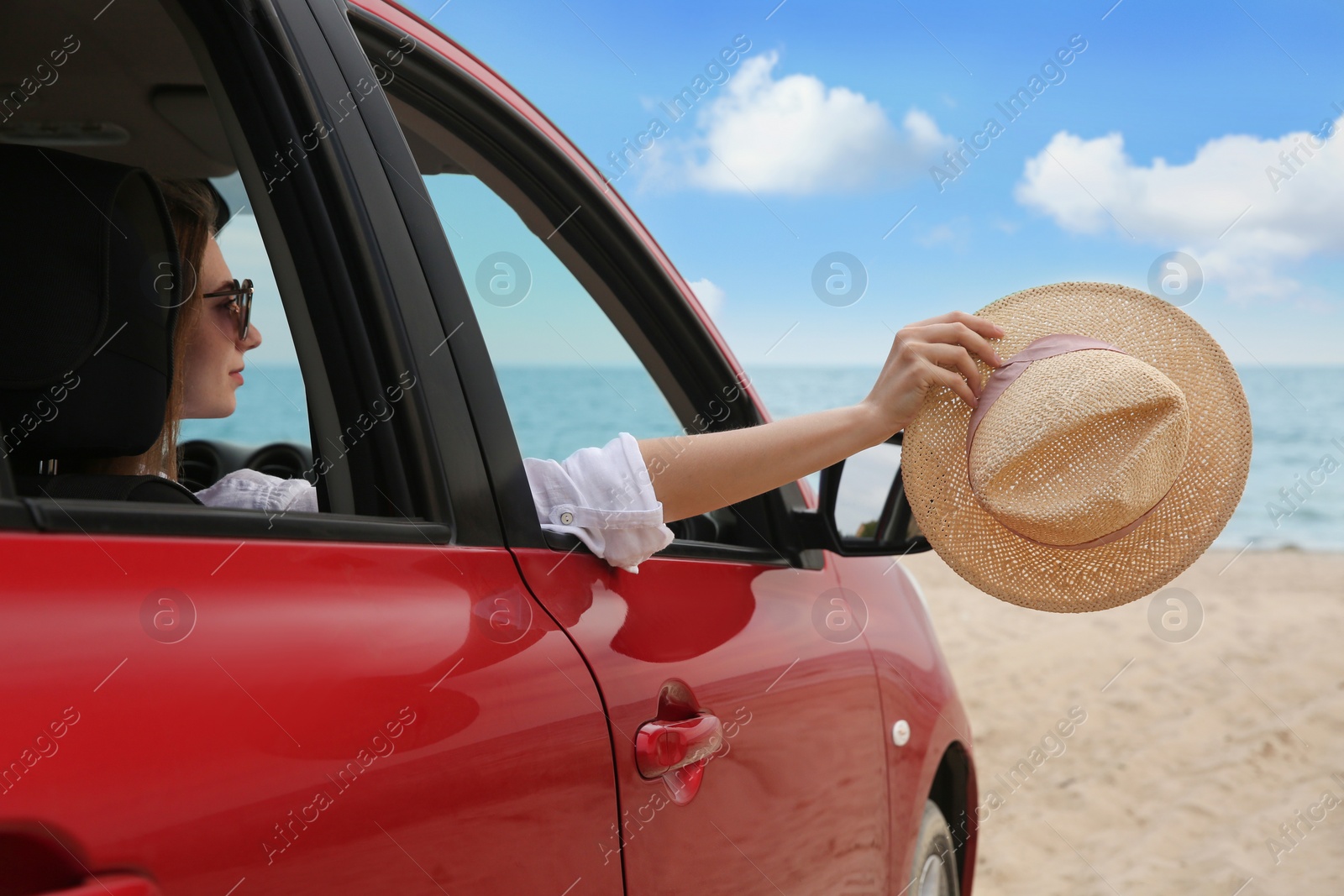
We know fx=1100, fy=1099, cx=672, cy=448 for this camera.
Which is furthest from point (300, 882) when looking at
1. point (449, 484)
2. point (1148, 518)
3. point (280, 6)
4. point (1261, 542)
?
point (1261, 542)

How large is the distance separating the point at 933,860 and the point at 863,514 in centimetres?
95

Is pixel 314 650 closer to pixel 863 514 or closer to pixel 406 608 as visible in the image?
pixel 406 608

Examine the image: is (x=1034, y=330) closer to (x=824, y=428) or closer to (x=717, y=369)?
(x=824, y=428)

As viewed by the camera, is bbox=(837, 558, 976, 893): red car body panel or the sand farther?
the sand

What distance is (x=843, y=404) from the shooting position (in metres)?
23.0

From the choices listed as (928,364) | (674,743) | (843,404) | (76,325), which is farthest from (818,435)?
(843,404)

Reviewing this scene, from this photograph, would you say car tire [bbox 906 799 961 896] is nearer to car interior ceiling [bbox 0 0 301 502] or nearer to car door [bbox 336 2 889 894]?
car door [bbox 336 2 889 894]

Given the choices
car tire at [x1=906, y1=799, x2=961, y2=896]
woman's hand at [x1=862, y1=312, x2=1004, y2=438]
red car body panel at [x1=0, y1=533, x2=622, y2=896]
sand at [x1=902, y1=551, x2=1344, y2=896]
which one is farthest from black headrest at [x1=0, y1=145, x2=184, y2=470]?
sand at [x1=902, y1=551, x2=1344, y2=896]

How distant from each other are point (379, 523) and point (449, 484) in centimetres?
12

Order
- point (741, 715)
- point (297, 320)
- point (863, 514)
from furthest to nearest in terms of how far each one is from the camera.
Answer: point (863, 514) → point (741, 715) → point (297, 320)

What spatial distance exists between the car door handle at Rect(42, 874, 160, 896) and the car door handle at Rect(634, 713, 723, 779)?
24.7 inches

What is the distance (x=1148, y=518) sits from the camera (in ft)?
5.55

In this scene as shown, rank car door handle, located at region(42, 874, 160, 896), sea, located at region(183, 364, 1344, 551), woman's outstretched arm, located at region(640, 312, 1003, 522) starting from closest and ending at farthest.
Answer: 1. car door handle, located at region(42, 874, 160, 896)
2. woman's outstretched arm, located at region(640, 312, 1003, 522)
3. sea, located at region(183, 364, 1344, 551)

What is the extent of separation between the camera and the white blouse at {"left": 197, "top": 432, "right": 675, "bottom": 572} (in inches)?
54.9
